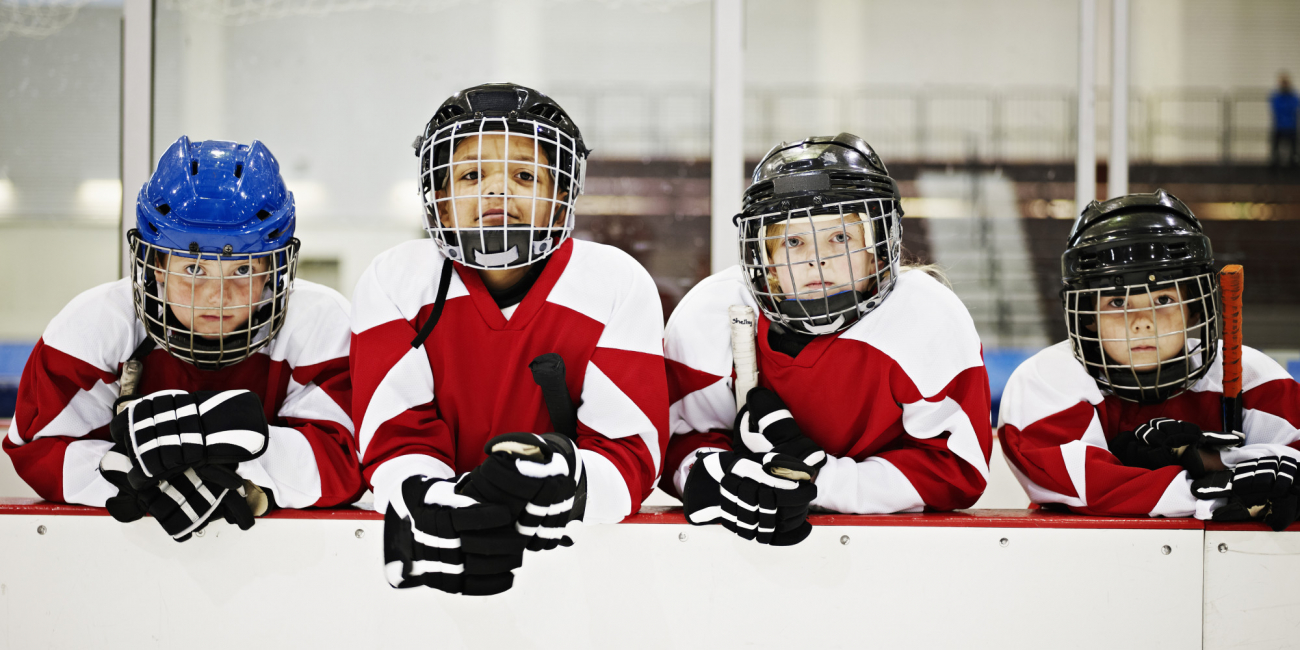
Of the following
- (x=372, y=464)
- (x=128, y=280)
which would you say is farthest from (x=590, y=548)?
(x=128, y=280)

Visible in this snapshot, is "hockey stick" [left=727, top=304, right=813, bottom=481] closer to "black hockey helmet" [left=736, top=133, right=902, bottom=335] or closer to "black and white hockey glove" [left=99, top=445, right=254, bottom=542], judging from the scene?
"black hockey helmet" [left=736, top=133, right=902, bottom=335]

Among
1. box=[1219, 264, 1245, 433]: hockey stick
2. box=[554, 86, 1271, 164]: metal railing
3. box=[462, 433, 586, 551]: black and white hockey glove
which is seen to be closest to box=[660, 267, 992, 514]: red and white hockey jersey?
box=[462, 433, 586, 551]: black and white hockey glove

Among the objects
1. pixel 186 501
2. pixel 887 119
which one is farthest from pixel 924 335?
pixel 887 119

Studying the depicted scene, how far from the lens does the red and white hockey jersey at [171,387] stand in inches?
53.3

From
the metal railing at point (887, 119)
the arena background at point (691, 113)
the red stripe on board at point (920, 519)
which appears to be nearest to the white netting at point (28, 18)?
the arena background at point (691, 113)

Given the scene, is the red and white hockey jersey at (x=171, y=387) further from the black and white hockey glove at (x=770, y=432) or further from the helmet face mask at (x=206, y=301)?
the black and white hockey glove at (x=770, y=432)

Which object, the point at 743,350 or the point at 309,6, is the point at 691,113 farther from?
the point at 743,350

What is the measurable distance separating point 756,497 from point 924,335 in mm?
408

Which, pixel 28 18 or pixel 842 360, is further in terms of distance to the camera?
pixel 28 18

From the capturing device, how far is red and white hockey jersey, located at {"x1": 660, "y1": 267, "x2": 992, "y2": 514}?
1375 millimetres

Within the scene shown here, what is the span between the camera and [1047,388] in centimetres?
153

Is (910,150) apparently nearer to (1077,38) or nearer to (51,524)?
(1077,38)

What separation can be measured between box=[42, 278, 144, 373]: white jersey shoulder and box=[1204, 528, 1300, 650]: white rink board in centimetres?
175

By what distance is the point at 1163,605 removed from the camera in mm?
1297
